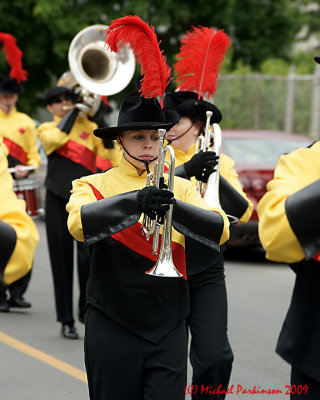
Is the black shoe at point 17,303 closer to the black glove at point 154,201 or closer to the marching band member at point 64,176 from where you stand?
the marching band member at point 64,176

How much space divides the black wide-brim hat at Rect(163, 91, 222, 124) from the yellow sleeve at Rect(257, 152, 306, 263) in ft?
7.30

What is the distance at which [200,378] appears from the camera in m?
4.37

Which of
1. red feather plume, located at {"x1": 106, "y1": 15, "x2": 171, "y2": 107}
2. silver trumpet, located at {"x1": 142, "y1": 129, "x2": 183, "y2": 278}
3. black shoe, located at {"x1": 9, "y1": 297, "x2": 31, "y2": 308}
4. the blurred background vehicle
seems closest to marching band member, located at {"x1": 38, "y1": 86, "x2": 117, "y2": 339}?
black shoe, located at {"x1": 9, "y1": 297, "x2": 31, "y2": 308}

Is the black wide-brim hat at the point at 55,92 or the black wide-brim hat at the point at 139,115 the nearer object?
the black wide-brim hat at the point at 139,115

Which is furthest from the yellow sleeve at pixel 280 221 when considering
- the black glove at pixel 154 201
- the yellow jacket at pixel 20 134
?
the yellow jacket at pixel 20 134

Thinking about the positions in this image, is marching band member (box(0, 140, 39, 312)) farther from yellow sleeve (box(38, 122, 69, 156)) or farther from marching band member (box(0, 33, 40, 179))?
marching band member (box(0, 33, 40, 179))

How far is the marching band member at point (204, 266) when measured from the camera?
4.38 m

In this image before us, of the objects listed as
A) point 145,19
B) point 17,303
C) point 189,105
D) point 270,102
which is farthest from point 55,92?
point 270,102

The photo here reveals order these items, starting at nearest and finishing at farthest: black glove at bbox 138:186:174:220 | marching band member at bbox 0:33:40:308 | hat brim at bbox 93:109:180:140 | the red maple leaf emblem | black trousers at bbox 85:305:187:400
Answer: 1. black glove at bbox 138:186:174:220
2. black trousers at bbox 85:305:187:400
3. hat brim at bbox 93:109:180:140
4. the red maple leaf emblem
5. marching band member at bbox 0:33:40:308

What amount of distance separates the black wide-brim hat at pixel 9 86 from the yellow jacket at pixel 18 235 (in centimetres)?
601

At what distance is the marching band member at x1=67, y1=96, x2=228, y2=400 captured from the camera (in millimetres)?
3311

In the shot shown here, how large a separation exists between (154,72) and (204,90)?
6.33 feet

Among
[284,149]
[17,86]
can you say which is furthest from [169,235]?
[284,149]

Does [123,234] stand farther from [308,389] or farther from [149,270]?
[308,389]
